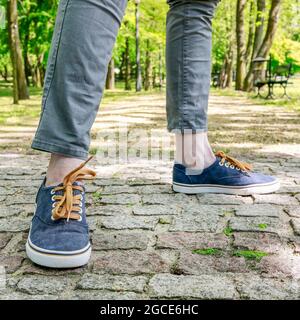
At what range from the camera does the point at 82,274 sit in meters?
1.60

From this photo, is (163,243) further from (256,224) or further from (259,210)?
(259,210)

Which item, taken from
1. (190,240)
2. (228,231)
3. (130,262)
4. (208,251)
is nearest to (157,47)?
(228,231)

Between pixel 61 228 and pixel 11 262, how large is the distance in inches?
7.9

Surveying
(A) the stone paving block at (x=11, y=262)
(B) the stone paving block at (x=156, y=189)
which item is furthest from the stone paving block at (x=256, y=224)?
(A) the stone paving block at (x=11, y=262)

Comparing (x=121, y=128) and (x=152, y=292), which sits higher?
(x=152, y=292)

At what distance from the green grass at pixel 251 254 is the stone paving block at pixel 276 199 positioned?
2.37 ft

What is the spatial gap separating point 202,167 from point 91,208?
0.60 m

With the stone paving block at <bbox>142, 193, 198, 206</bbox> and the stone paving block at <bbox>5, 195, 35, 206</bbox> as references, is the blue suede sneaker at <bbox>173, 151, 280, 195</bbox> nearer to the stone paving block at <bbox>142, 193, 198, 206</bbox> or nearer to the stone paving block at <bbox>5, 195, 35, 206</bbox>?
the stone paving block at <bbox>142, 193, 198, 206</bbox>

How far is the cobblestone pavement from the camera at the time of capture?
149cm

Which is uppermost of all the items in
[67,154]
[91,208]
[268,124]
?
[67,154]

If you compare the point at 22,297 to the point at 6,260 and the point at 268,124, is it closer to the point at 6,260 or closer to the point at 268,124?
the point at 6,260

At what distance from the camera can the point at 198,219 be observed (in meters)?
2.20

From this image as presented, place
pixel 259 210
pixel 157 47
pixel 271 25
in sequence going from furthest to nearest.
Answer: pixel 157 47 → pixel 271 25 → pixel 259 210

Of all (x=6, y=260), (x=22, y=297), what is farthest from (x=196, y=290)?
(x=6, y=260)
